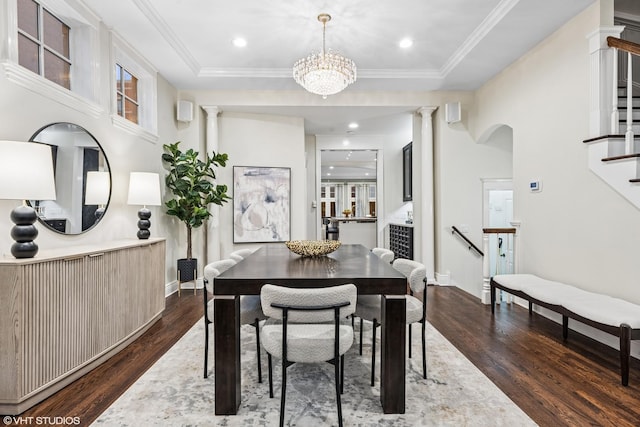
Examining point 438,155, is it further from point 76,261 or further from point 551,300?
point 76,261

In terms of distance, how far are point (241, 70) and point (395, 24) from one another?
86.1 inches

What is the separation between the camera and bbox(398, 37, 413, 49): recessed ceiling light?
157 inches

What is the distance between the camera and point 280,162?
5.92 meters

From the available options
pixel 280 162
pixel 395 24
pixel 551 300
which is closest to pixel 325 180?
pixel 280 162

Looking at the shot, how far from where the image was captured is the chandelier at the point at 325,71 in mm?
3414

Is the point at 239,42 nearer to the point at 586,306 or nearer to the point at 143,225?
the point at 143,225

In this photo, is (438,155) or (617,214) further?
(438,155)

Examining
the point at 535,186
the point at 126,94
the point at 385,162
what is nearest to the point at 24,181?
the point at 126,94

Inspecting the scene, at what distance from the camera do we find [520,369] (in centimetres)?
258

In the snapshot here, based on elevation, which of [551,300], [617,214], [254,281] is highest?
[617,214]

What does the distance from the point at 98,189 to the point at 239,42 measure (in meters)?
2.24

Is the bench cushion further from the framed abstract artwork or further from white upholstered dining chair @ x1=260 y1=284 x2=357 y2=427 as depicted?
the framed abstract artwork

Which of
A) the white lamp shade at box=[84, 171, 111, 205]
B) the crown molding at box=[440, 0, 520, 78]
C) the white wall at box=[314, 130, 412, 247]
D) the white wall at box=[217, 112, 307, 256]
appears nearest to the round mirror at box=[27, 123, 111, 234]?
the white lamp shade at box=[84, 171, 111, 205]

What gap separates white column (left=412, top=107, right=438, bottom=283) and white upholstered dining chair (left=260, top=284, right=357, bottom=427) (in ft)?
13.1
